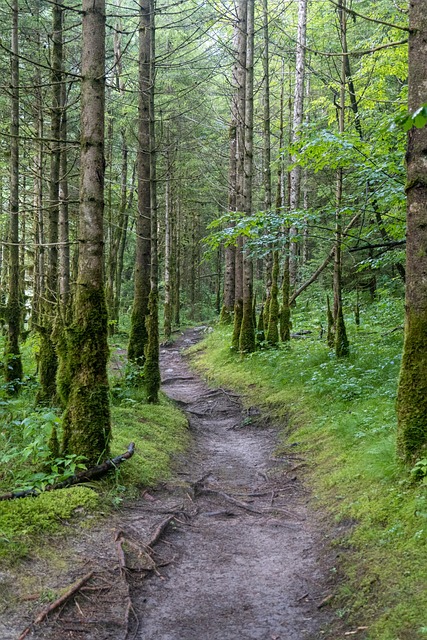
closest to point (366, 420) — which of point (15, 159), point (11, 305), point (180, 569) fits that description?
point (180, 569)

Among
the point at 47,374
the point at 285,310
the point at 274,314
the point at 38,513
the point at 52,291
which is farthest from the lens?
the point at 285,310

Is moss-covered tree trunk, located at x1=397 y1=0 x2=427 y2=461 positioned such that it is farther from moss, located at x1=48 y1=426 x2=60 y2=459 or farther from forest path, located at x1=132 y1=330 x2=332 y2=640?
moss, located at x1=48 y1=426 x2=60 y2=459

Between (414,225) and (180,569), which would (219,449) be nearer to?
(180,569)

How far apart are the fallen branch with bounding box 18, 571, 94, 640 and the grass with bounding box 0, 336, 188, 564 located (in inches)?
21.1

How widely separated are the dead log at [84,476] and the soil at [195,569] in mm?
520

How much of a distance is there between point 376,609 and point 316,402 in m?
5.43

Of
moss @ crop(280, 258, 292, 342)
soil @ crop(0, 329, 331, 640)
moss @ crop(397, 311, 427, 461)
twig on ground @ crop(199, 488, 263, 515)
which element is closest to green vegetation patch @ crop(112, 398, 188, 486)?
soil @ crop(0, 329, 331, 640)

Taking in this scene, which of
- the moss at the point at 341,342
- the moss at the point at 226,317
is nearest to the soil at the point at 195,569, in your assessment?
the moss at the point at 341,342

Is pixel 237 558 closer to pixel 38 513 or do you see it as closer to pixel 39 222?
pixel 38 513

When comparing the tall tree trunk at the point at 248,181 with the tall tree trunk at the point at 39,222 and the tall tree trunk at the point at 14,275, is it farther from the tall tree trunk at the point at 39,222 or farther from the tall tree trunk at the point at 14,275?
the tall tree trunk at the point at 14,275

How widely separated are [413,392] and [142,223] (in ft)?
25.4

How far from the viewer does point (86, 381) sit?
5695mm

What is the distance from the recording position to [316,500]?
596 centimetres

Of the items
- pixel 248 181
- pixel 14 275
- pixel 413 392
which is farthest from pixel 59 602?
pixel 248 181
